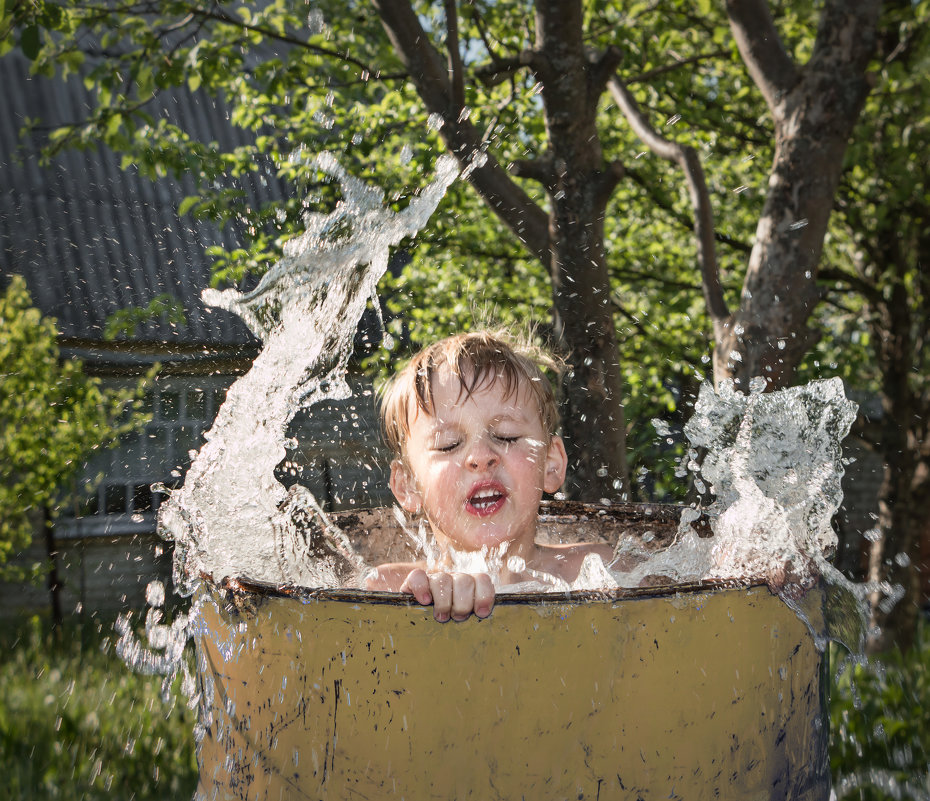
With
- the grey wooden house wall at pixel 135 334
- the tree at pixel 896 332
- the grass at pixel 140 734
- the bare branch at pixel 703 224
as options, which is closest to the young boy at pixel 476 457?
the bare branch at pixel 703 224

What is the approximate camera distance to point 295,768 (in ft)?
3.93

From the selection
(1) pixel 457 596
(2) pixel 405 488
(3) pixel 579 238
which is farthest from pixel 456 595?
(3) pixel 579 238

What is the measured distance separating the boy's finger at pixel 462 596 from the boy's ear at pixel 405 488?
1168mm

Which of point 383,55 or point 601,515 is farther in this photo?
point 383,55

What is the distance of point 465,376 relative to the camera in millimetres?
2234

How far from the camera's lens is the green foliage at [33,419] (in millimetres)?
4766

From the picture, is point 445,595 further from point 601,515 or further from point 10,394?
point 10,394

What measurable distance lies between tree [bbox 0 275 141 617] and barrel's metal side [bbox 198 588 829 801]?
4.14 metres

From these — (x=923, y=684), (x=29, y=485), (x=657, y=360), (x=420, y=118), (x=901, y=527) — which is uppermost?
(x=420, y=118)

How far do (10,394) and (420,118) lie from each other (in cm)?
263

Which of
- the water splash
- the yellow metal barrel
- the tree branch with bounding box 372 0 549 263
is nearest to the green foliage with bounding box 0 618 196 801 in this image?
the water splash

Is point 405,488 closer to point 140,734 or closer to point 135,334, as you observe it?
point 140,734

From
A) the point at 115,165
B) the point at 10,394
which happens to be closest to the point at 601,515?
the point at 10,394

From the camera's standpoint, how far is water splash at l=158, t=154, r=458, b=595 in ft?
6.36
